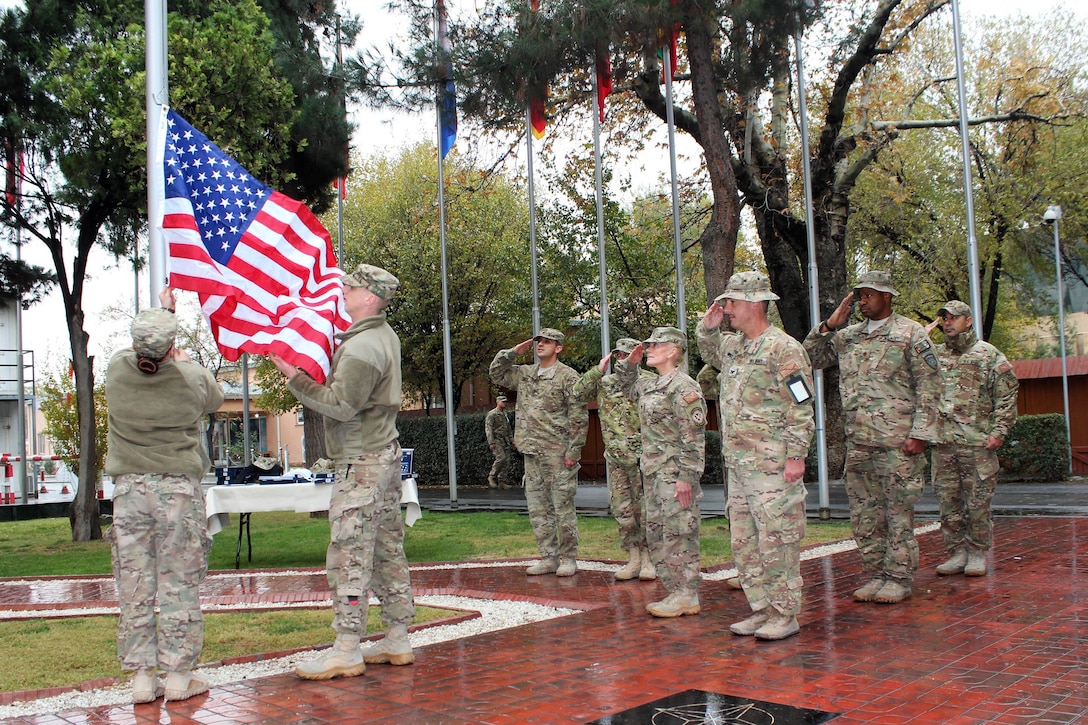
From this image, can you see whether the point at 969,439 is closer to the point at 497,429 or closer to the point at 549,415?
the point at 549,415

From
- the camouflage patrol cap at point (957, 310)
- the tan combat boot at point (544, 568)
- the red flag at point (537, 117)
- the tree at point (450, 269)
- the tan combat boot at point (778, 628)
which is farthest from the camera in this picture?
the tree at point (450, 269)

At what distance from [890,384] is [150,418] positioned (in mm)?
4925

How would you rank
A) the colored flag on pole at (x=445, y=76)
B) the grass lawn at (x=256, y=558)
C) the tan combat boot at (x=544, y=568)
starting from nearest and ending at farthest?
the grass lawn at (x=256, y=558), the tan combat boot at (x=544, y=568), the colored flag on pole at (x=445, y=76)

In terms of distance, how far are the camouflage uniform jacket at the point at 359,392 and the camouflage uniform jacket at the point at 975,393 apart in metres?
4.86

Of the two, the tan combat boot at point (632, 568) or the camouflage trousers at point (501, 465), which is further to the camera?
the camouflage trousers at point (501, 465)

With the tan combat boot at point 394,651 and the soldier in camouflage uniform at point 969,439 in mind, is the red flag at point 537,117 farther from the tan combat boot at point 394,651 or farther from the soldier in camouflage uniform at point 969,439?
the tan combat boot at point 394,651

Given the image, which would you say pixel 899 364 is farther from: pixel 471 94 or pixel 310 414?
pixel 310 414

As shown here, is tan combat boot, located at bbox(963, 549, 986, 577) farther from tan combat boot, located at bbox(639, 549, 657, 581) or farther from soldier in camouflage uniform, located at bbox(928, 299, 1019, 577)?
tan combat boot, located at bbox(639, 549, 657, 581)

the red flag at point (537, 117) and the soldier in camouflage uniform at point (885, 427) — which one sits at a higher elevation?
the red flag at point (537, 117)

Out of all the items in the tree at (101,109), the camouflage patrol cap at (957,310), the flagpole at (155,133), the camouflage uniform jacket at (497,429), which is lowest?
the camouflage uniform jacket at (497,429)

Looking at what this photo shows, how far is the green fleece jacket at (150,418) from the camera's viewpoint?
17.0 ft

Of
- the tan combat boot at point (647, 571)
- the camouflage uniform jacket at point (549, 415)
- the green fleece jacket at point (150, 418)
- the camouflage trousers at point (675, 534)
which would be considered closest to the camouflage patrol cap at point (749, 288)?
the camouflage trousers at point (675, 534)

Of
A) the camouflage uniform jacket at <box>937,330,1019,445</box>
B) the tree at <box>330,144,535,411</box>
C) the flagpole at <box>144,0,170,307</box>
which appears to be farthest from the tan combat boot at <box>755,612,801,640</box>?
the tree at <box>330,144,535,411</box>

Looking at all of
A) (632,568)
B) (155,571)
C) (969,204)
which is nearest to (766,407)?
(632,568)
